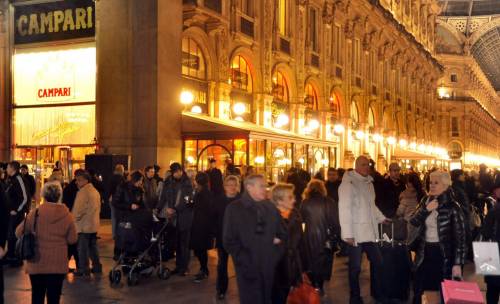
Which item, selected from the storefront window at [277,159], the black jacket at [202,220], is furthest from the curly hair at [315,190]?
the storefront window at [277,159]

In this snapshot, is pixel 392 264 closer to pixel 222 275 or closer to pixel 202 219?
pixel 222 275

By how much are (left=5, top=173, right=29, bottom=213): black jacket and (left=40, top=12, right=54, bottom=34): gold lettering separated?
1137 cm

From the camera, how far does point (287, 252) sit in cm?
744

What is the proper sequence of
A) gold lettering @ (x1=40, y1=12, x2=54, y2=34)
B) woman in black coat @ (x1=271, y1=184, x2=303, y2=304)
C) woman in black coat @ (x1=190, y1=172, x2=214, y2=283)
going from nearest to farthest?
1. woman in black coat @ (x1=271, y1=184, x2=303, y2=304)
2. woman in black coat @ (x1=190, y1=172, x2=214, y2=283)
3. gold lettering @ (x1=40, y1=12, x2=54, y2=34)

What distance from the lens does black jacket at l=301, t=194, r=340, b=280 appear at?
33.3 ft

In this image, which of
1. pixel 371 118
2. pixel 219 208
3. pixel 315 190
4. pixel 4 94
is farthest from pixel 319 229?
pixel 371 118

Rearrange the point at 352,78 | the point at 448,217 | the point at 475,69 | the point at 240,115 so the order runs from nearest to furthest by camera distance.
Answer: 1. the point at 448,217
2. the point at 240,115
3. the point at 352,78
4. the point at 475,69

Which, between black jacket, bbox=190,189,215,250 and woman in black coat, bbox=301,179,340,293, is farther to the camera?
black jacket, bbox=190,189,215,250

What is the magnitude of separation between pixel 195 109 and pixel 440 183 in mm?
16279

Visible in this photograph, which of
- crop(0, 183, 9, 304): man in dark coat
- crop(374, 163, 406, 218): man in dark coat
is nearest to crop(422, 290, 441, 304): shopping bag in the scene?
crop(374, 163, 406, 218): man in dark coat

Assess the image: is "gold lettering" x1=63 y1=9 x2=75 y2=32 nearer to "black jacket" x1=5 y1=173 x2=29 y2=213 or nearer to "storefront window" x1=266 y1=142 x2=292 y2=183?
"storefront window" x1=266 y1=142 x2=292 y2=183

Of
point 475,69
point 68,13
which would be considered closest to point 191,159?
point 68,13

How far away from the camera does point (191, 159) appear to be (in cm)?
2275

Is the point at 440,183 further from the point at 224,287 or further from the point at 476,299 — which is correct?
the point at 224,287
